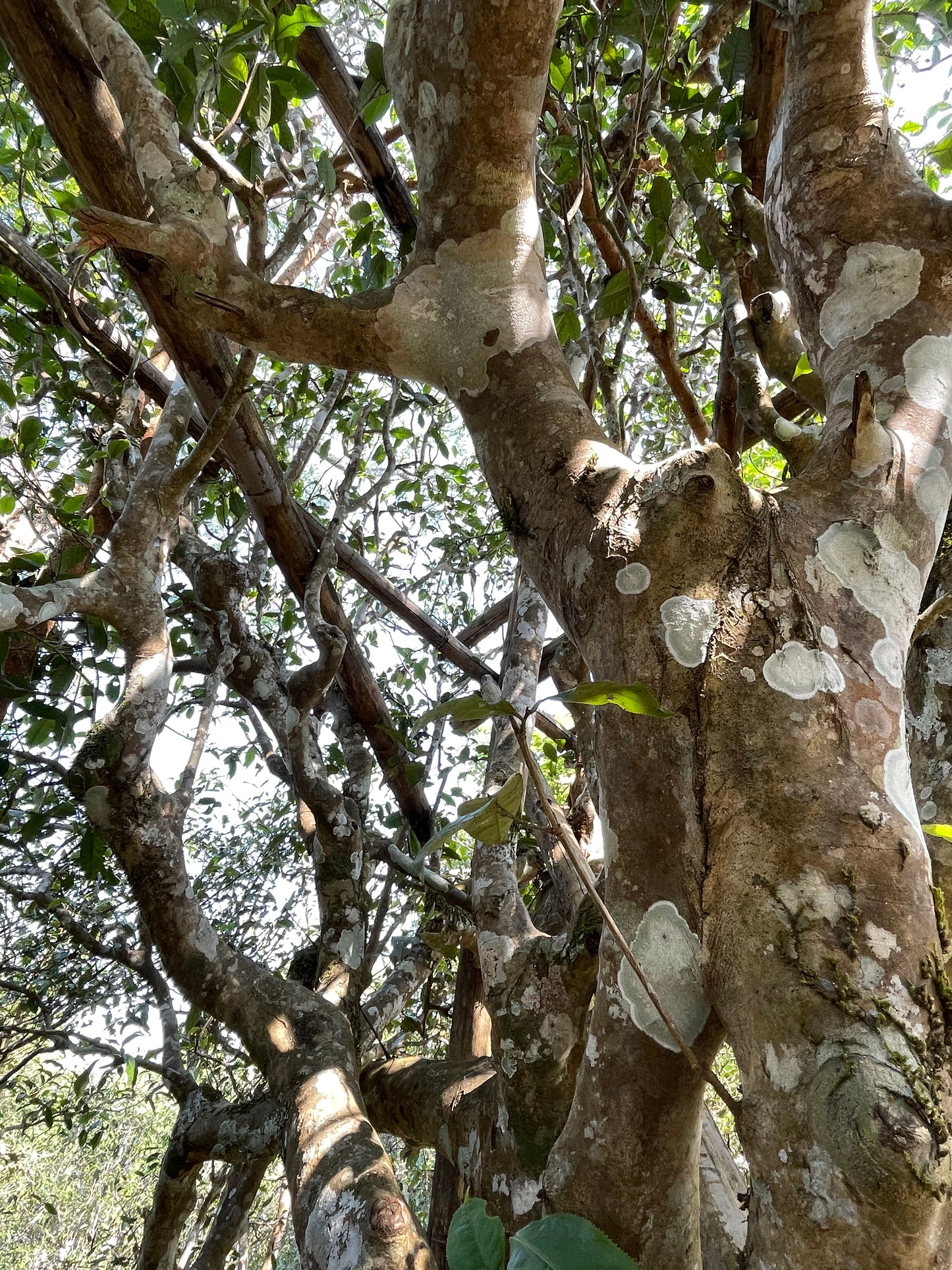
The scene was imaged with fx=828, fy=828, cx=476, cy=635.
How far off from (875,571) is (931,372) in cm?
36

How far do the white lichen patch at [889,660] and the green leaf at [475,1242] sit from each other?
0.70 meters

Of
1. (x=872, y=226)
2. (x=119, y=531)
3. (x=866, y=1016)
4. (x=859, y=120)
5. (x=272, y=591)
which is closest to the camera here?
(x=866, y=1016)

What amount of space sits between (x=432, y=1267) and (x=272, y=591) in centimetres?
393

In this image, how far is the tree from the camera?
82 cm

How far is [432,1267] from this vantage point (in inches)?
58.4

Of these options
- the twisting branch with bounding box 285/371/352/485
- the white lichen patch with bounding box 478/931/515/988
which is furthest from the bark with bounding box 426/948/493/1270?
the twisting branch with bounding box 285/371/352/485

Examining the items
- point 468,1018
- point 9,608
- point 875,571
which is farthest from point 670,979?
point 468,1018

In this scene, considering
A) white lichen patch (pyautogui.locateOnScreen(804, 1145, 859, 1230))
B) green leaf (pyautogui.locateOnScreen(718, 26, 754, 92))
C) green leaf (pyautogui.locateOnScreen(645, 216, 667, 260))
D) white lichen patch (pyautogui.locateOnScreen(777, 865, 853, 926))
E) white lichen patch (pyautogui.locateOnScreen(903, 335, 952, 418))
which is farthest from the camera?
green leaf (pyautogui.locateOnScreen(718, 26, 754, 92))

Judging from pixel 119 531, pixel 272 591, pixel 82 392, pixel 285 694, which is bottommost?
pixel 285 694

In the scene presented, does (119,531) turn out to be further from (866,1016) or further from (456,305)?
(866,1016)

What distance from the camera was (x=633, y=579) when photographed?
3.36ft

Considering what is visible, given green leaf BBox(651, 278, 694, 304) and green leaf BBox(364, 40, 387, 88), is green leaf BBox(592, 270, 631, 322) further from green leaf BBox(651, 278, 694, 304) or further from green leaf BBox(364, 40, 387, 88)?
green leaf BBox(364, 40, 387, 88)

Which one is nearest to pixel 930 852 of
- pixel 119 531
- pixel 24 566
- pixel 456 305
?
pixel 456 305

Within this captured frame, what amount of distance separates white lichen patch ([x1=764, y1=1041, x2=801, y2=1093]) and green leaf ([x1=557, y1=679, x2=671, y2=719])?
1.07 ft
